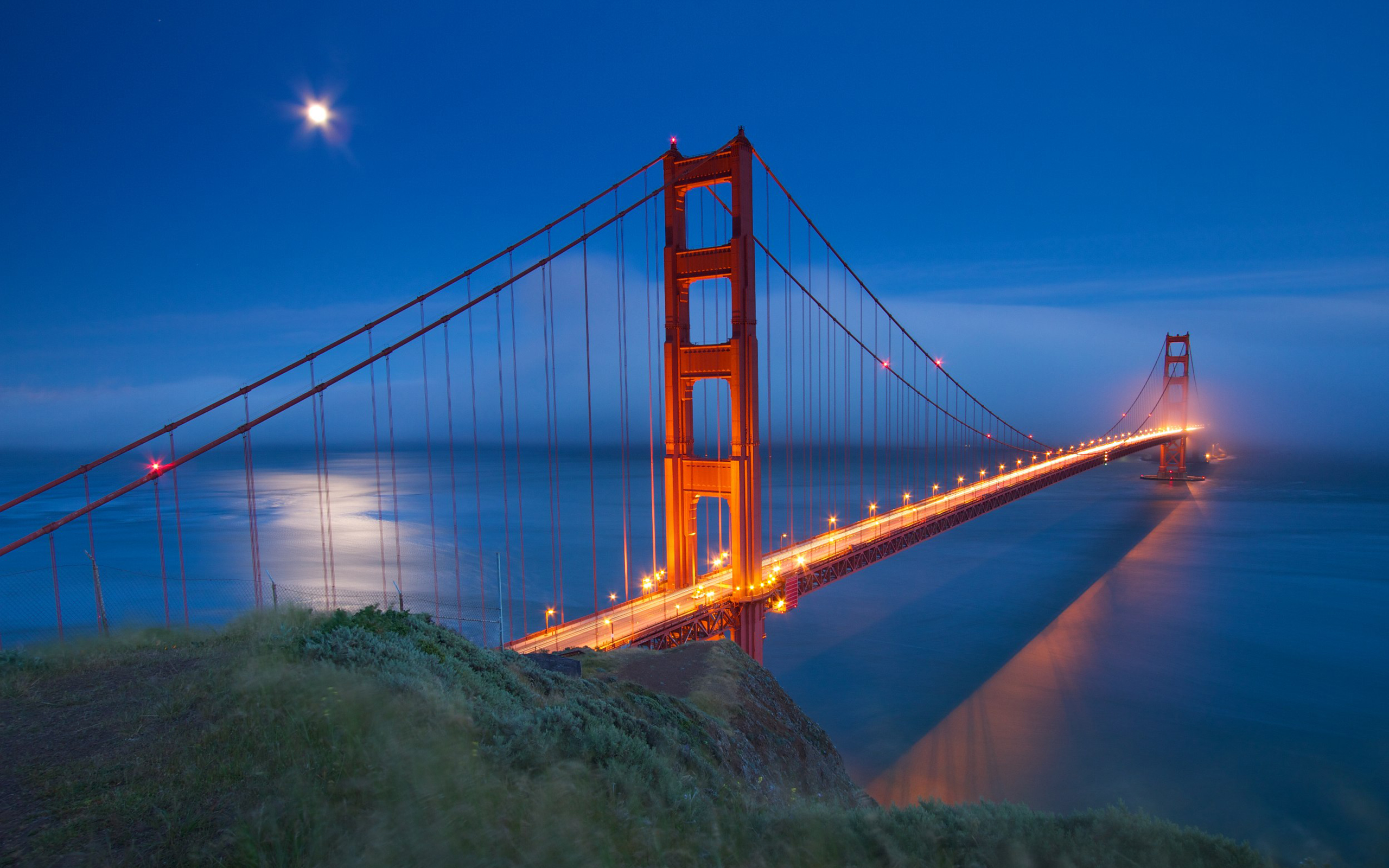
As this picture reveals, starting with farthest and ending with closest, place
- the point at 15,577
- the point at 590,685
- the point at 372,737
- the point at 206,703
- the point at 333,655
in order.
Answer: the point at 15,577 → the point at 590,685 → the point at 333,655 → the point at 206,703 → the point at 372,737

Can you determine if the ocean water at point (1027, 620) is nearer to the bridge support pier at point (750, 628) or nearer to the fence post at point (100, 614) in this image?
the fence post at point (100, 614)

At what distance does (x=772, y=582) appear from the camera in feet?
55.6

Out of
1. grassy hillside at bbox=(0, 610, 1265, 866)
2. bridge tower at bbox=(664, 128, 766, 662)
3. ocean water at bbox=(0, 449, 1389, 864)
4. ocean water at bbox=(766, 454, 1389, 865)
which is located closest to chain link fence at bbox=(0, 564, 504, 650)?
ocean water at bbox=(0, 449, 1389, 864)

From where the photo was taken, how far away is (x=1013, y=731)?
16844mm

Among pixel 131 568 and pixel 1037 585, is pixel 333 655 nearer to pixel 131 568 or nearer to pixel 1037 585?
pixel 1037 585

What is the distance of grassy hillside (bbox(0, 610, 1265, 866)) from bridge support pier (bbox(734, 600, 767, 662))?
9.40 meters

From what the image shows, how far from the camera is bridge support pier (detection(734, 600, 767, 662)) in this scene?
1633 centimetres

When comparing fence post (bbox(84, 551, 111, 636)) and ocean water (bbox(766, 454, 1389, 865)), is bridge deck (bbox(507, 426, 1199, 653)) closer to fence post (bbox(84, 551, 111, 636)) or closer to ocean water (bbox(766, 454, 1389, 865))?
ocean water (bbox(766, 454, 1389, 865))

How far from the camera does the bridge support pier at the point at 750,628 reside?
1633 centimetres

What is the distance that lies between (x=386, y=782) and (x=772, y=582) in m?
13.7

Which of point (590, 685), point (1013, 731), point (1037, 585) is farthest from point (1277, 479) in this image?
point (590, 685)

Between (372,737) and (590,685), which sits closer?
(372,737)

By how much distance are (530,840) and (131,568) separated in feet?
137

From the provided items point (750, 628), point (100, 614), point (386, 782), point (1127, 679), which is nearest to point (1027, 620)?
point (1127, 679)
